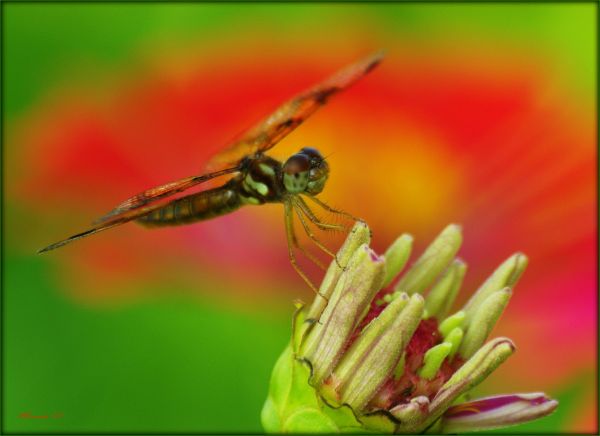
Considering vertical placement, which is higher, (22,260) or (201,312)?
(22,260)

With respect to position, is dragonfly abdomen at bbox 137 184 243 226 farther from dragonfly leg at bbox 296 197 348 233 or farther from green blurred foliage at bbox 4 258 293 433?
green blurred foliage at bbox 4 258 293 433

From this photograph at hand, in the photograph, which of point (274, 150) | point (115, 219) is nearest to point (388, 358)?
point (115, 219)

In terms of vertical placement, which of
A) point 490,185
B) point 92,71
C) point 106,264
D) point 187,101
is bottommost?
point 490,185

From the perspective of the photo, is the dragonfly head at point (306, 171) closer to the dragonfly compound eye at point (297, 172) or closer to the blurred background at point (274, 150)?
the dragonfly compound eye at point (297, 172)

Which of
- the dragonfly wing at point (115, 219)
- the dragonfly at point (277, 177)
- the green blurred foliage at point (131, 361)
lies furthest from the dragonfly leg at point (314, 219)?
the green blurred foliage at point (131, 361)

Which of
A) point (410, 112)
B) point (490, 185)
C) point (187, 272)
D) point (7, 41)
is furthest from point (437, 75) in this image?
point (7, 41)

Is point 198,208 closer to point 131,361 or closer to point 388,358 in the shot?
point 388,358

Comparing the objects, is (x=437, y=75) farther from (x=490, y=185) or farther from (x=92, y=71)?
(x=92, y=71)

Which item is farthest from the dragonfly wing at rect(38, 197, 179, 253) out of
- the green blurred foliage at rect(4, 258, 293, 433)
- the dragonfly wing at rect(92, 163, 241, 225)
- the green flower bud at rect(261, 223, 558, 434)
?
the green blurred foliage at rect(4, 258, 293, 433)
